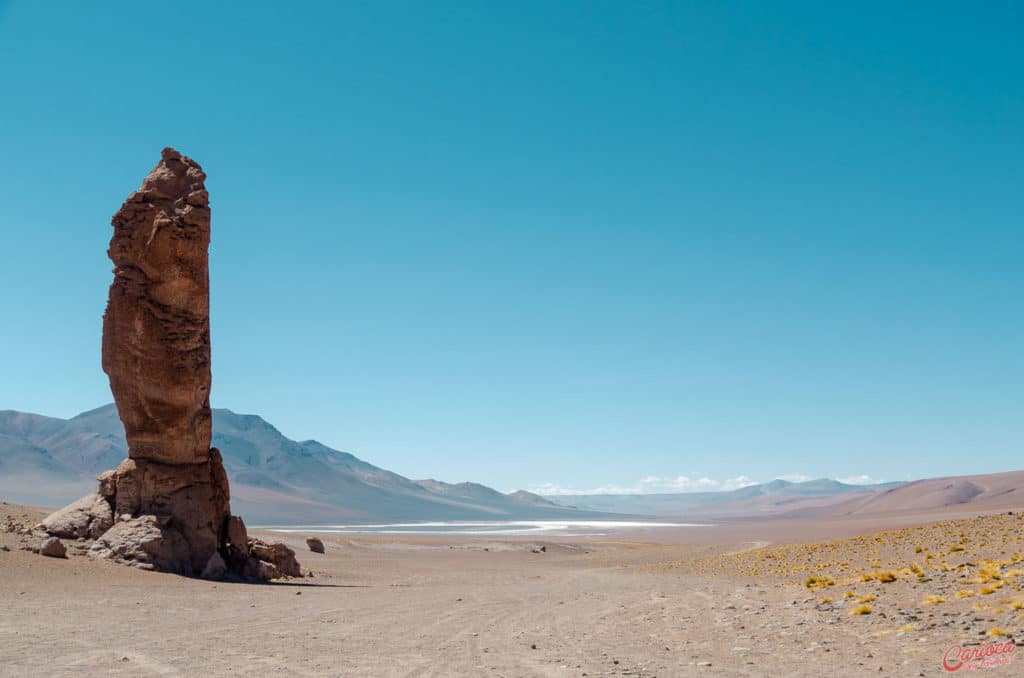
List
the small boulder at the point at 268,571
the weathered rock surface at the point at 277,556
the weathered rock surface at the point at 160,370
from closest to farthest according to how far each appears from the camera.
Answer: the weathered rock surface at the point at 160,370 < the small boulder at the point at 268,571 < the weathered rock surface at the point at 277,556

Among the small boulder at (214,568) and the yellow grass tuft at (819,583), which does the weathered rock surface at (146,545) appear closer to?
the small boulder at (214,568)

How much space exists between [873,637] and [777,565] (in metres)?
19.1

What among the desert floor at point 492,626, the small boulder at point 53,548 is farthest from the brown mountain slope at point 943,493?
the small boulder at point 53,548

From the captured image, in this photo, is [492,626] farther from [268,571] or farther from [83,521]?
[83,521]

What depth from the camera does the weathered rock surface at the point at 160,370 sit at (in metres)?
20.2

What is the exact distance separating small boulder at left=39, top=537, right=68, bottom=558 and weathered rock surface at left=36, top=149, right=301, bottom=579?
172 centimetres

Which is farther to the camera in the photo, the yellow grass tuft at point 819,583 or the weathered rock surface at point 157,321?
the weathered rock surface at point 157,321

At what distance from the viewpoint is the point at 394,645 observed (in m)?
11.1

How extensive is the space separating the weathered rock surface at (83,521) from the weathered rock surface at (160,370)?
0.03 metres

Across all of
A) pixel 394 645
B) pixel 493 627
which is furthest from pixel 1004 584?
pixel 394 645

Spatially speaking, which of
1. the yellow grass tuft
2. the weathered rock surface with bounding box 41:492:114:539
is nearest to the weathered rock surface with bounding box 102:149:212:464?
the weathered rock surface with bounding box 41:492:114:539

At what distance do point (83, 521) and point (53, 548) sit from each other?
2439mm

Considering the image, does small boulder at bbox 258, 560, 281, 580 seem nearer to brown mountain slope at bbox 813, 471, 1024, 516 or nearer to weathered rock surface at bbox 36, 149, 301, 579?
weathered rock surface at bbox 36, 149, 301, 579

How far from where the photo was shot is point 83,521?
20203 mm
